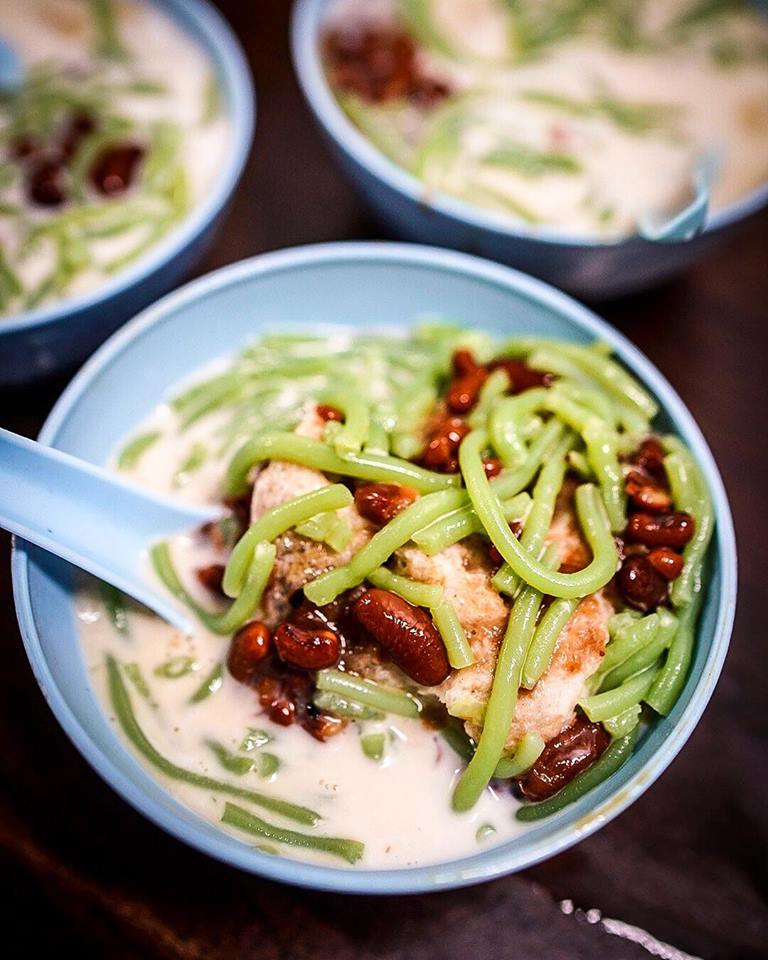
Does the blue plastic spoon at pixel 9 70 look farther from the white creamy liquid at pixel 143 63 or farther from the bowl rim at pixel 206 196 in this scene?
the bowl rim at pixel 206 196

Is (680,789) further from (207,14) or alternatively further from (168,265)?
(207,14)

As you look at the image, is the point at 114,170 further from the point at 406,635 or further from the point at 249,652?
the point at 406,635

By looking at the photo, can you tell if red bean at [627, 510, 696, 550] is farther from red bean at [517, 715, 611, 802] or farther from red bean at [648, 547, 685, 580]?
red bean at [517, 715, 611, 802]

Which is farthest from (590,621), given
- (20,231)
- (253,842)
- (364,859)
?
(20,231)

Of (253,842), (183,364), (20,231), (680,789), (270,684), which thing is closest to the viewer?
(253,842)

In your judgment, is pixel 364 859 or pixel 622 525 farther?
pixel 622 525

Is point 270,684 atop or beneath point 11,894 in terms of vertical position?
atop
